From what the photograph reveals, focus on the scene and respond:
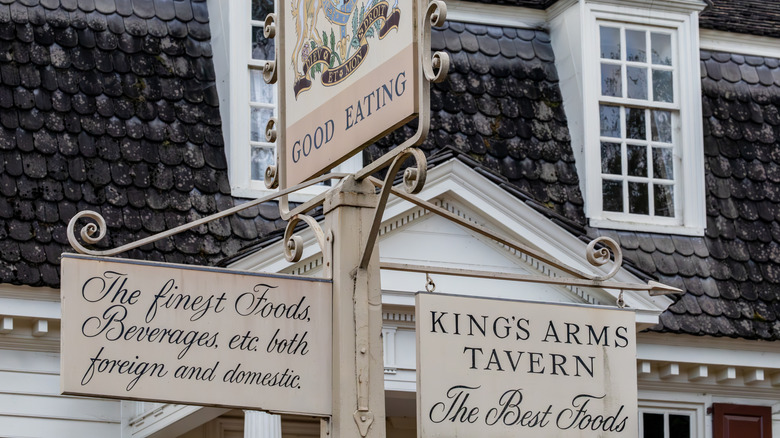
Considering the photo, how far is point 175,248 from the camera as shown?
10852 millimetres

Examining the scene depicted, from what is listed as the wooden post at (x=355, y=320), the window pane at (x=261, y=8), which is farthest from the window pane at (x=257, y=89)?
the wooden post at (x=355, y=320)

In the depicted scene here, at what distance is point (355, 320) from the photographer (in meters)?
5.36

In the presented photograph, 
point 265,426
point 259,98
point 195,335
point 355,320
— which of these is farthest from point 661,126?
point 195,335

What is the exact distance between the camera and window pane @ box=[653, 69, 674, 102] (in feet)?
42.3

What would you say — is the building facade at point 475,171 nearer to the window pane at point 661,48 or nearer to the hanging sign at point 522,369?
the window pane at point 661,48

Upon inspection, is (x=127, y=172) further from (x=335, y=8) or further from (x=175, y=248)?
(x=335, y=8)

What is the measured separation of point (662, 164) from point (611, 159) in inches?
19.2

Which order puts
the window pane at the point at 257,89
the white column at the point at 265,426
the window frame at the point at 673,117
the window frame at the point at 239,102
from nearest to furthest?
the white column at the point at 265,426, the window frame at the point at 239,102, the window pane at the point at 257,89, the window frame at the point at 673,117

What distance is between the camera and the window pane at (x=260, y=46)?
1201 cm

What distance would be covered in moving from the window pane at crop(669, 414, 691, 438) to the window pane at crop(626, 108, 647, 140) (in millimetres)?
2350

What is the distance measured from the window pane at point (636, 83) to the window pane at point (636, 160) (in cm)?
45

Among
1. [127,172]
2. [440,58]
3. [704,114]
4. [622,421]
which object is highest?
[704,114]

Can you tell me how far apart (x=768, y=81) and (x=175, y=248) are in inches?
226

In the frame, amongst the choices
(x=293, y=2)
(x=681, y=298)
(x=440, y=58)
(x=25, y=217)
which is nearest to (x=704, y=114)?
(x=681, y=298)
